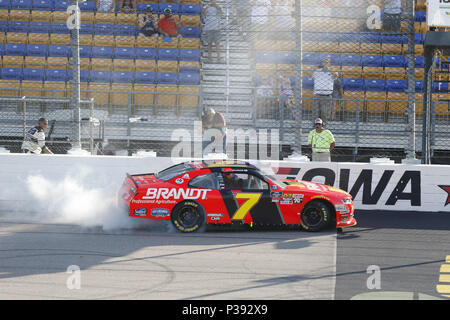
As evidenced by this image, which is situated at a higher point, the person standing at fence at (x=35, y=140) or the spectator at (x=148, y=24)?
the spectator at (x=148, y=24)

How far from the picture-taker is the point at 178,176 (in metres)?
10.8

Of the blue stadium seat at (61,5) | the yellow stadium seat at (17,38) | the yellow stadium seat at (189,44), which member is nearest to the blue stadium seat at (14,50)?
the yellow stadium seat at (17,38)

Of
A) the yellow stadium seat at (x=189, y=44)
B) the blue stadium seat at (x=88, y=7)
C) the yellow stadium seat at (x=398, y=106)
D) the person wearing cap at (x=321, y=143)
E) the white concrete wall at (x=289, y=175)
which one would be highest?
the blue stadium seat at (x=88, y=7)

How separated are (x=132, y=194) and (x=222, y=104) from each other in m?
7.48

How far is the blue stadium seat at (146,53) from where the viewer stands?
20.0 m

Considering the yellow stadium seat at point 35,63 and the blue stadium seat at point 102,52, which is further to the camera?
the blue stadium seat at point 102,52

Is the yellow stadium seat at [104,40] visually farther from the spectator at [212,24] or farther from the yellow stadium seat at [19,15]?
the spectator at [212,24]

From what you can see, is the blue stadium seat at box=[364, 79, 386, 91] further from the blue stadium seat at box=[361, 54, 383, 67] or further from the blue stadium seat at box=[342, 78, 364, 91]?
the blue stadium seat at box=[361, 54, 383, 67]

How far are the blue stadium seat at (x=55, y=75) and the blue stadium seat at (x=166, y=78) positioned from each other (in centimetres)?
258

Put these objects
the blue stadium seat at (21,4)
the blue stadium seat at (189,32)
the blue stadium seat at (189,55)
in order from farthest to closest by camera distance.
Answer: the blue stadium seat at (21,4), the blue stadium seat at (189,32), the blue stadium seat at (189,55)

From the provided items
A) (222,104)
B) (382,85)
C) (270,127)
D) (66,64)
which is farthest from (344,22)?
(66,64)

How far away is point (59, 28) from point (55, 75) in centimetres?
215
